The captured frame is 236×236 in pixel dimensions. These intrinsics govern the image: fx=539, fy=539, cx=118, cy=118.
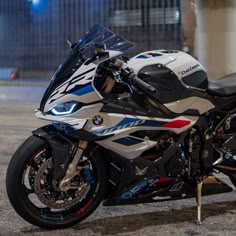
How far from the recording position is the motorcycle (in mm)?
3760

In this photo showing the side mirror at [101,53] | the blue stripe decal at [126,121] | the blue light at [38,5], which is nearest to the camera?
the side mirror at [101,53]

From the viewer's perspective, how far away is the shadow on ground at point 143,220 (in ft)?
13.2

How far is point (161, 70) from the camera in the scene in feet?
12.6

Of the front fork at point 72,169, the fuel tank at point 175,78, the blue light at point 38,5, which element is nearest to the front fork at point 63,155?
the front fork at point 72,169

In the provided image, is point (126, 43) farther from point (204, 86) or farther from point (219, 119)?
point (219, 119)

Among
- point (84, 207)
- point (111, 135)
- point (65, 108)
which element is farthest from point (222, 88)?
point (84, 207)

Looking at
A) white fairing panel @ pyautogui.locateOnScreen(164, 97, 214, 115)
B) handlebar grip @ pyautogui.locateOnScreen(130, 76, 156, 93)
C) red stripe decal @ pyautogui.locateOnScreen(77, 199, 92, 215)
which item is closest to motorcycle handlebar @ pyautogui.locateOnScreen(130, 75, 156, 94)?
handlebar grip @ pyautogui.locateOnScreen(130, 76, 156, 93)

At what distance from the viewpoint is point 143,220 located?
4215 millimetres

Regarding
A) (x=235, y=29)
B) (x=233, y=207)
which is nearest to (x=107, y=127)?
(x=233, y=207)

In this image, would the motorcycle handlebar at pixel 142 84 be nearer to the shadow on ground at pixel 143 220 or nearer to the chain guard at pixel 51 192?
the chain guard at pixel 51 192

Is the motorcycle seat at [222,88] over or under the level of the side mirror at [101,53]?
under

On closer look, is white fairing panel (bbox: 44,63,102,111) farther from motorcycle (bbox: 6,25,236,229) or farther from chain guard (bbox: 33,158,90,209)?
chain guard (bbox: 33,158,90,209)

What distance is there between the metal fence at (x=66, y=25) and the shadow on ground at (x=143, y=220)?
10.5 metres

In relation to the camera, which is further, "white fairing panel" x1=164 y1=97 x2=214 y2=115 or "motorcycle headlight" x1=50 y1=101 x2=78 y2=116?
"white fairing panel" x1=164 y1=97 x2=214 y2=115
